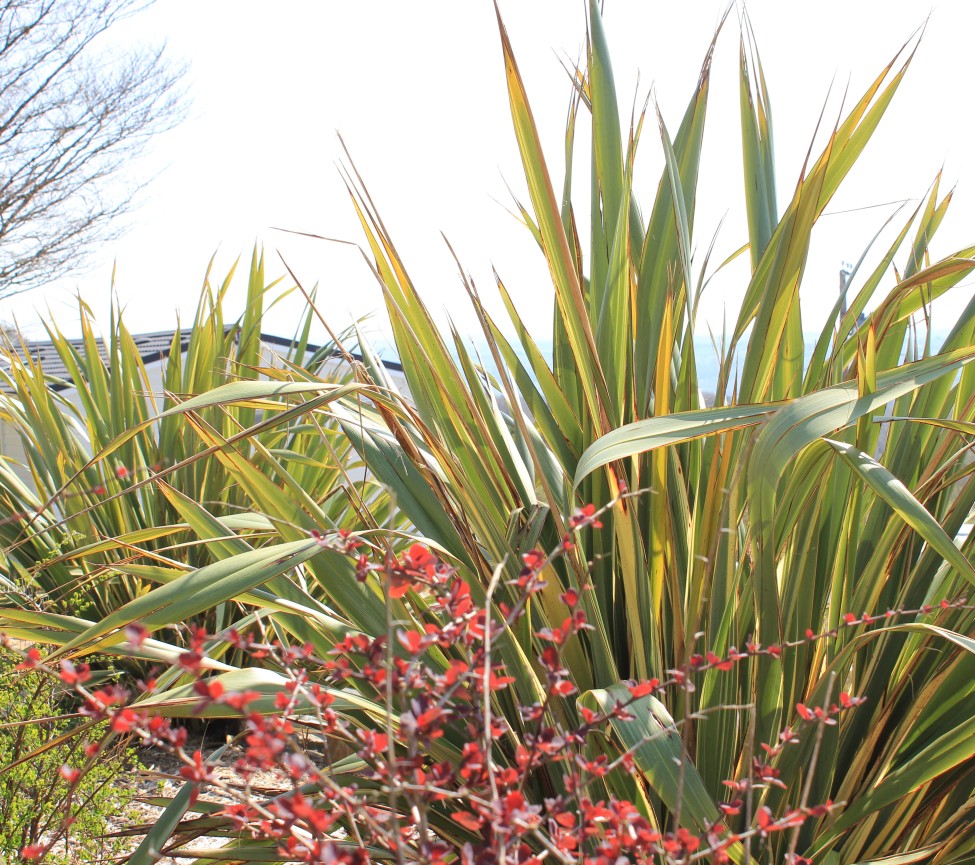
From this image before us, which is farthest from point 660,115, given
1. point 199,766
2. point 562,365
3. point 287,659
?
point 199,766

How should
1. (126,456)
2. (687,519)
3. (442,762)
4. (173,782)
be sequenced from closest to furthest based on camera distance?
(442,762) → (687,519) → (173,782) → (126,456)

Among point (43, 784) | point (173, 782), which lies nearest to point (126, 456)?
point (173, 782)

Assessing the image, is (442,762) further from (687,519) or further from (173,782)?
(173,782)

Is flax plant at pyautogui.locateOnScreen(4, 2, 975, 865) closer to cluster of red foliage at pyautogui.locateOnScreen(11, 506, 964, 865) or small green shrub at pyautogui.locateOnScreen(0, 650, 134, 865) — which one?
cluster of red foliage at pyautogui.locateOnScreen(11, 506, 964, 865)

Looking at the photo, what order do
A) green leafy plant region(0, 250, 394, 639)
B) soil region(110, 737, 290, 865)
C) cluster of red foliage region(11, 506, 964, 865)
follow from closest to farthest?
cluster of red foliage region(11, 506, 964, 865) < soil region(110, 737, 290, 865) < green leafy plant region(0, 250, 394, 639)

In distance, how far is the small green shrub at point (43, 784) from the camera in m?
1.58

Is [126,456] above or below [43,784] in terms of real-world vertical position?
above

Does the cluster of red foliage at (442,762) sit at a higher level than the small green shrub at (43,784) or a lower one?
higher

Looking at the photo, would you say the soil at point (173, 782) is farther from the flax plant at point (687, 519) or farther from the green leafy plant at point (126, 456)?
the flax plant at point (687, 519)

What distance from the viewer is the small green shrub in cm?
158

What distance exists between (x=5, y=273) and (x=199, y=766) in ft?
40.6

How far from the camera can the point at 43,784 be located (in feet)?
5.36

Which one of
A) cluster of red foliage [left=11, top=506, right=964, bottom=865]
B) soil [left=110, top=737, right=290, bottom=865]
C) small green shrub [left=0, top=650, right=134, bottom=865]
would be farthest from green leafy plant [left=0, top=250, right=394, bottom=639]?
cluster of red foliage [left=11, top=506, right=964, bottom=865]

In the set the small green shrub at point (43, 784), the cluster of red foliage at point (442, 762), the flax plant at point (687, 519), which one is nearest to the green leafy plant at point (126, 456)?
the small green shrub at point (43, 784)
